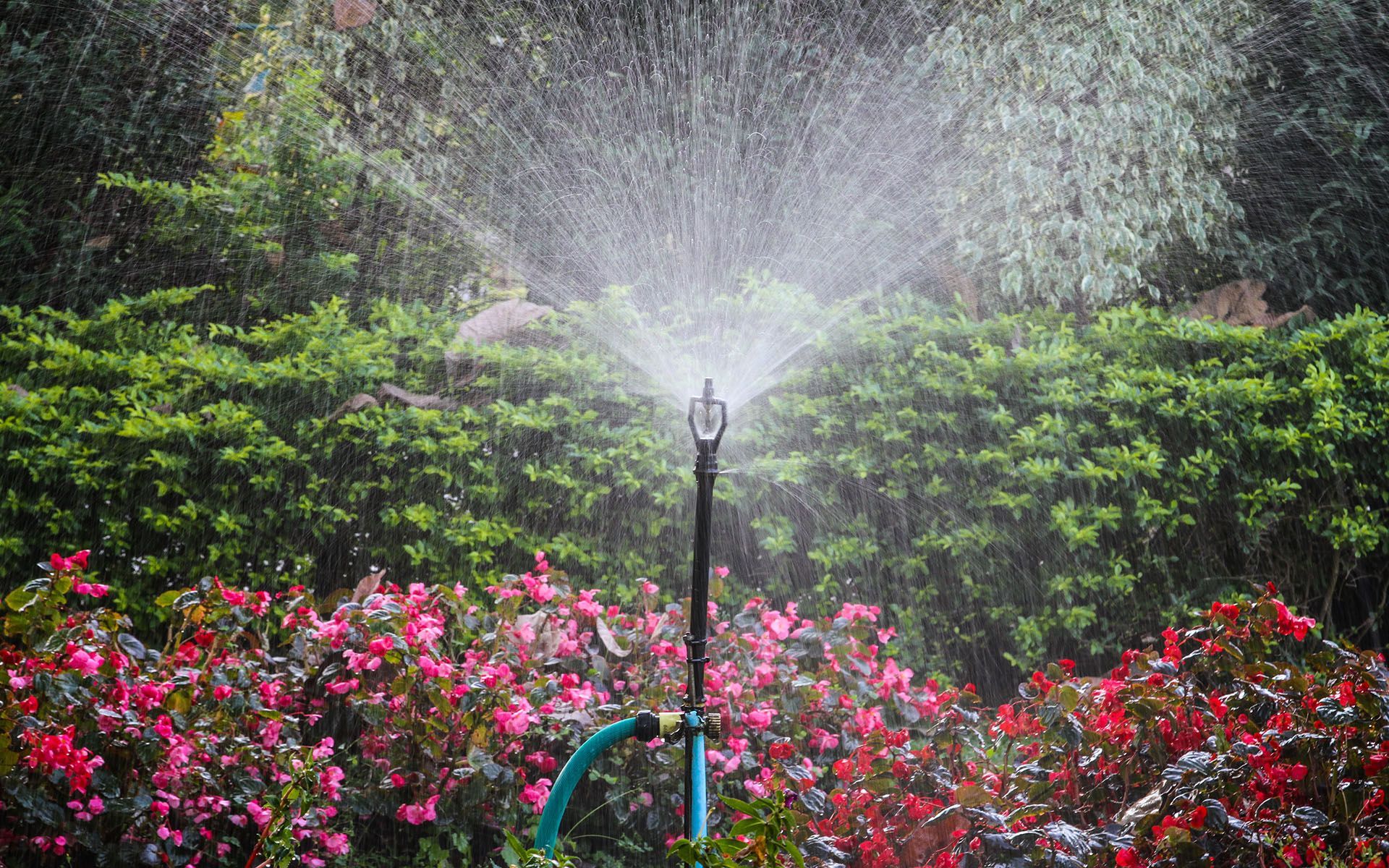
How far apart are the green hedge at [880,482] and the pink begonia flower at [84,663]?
1687 millimetres

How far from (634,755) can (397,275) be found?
4.80m

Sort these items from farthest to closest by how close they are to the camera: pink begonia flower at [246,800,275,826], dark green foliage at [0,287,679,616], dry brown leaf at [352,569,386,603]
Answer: dark green foliage at [0,287,679,616] → dry brown leaf at [352,569,386,603] → pink begonia flower at [246,800,275,826]

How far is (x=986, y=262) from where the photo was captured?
5.65 metres

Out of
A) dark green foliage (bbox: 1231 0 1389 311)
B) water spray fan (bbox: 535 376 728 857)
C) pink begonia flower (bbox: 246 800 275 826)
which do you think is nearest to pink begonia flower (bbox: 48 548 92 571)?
pink begonia flower (bbox: 246 800 275 826)

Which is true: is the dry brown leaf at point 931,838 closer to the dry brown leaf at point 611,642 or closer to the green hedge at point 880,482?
the dry brown leaf at point 611,642

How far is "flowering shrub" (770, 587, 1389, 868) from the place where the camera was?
1.77 m

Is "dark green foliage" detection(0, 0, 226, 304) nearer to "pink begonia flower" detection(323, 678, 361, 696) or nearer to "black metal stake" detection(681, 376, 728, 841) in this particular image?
"pink begonia flower" detection(323, 678, 361, 696)

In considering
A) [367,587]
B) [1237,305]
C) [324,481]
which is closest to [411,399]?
[324,481]

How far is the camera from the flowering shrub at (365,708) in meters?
2.35

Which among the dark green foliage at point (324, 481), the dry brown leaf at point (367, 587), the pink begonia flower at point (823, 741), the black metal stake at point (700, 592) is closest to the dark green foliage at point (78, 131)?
the dark green foliage at point (324, 481)

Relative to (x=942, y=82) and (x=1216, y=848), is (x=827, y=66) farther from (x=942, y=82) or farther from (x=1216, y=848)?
(x=1216, y=848)

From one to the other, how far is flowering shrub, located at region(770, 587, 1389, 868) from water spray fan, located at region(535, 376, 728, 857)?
226 mm

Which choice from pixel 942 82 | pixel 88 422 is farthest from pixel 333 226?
pixel 942 82

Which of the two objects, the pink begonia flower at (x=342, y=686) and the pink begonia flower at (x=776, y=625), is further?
the pink begonia flower at (x=776, y=625)
